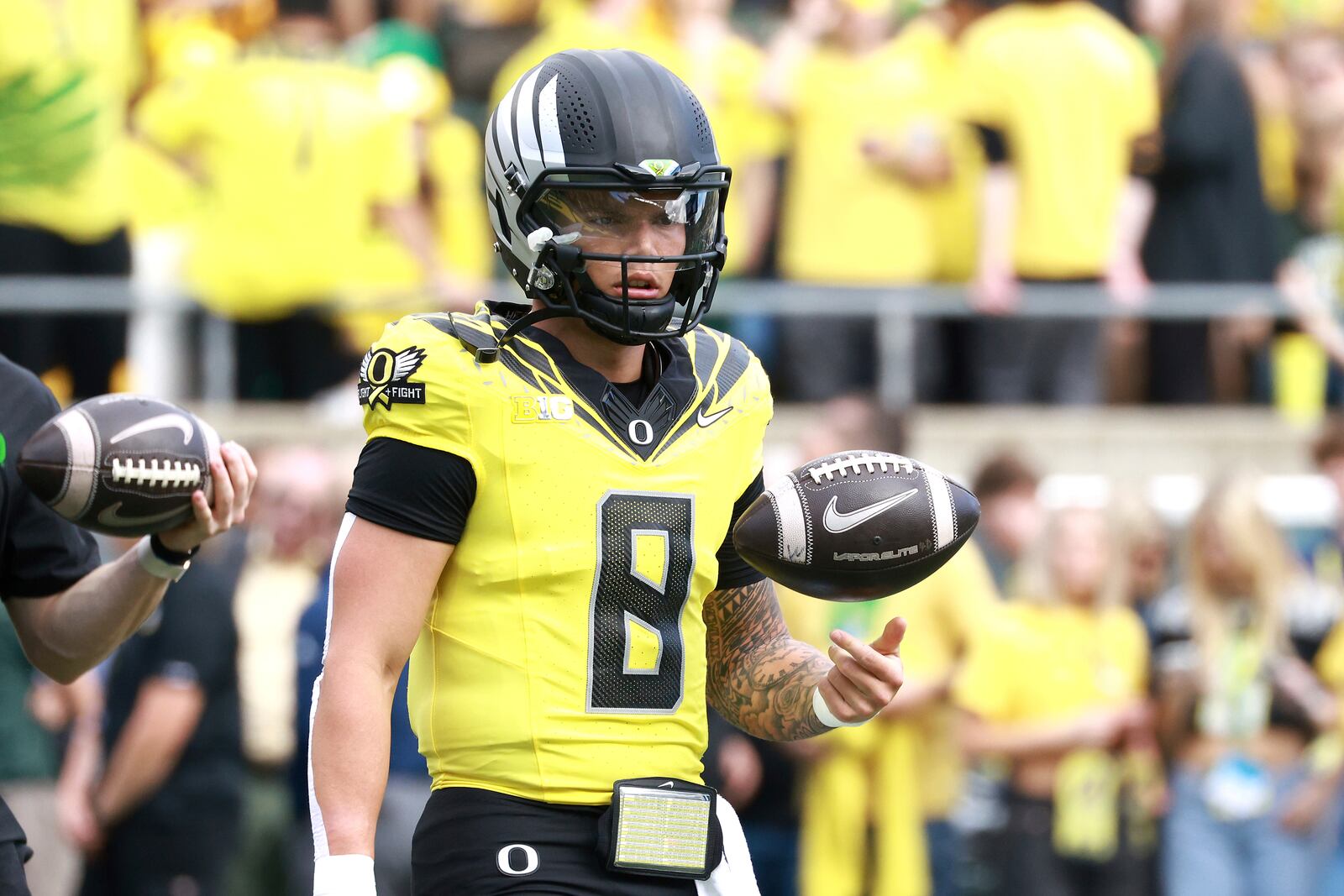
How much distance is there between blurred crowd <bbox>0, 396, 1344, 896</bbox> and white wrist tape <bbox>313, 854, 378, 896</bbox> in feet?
12.5

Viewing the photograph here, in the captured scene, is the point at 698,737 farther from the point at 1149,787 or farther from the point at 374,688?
the point at 1149,787

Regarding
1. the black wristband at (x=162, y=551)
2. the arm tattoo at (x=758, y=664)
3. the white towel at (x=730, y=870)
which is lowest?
the white towel at (x=730, y=870)

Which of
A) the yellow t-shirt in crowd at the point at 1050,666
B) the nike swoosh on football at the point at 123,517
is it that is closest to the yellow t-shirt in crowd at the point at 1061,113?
the yellow t-shirt in crowd at the point at 1050,666

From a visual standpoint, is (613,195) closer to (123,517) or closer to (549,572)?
(549,572)

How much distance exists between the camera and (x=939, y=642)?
726 cm

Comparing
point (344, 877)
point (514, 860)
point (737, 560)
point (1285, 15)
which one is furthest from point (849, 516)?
point (1285, 15)

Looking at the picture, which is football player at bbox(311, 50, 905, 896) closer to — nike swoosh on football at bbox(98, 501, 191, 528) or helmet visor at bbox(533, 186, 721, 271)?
helmet visor at bbox(533, 186, 721, 271)

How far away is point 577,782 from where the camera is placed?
324 cm

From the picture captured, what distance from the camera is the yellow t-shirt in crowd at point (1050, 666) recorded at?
7324 mm

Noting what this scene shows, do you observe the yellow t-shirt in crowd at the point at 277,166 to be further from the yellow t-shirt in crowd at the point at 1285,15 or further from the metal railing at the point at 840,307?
the yellow t-shirt in crowd at the point at 1285,15

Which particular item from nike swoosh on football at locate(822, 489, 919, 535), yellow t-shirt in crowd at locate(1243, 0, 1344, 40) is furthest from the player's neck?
yellow t-shirt in crowd at locate(1243, 0, 1344, 40)

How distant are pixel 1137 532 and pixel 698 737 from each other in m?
4.66

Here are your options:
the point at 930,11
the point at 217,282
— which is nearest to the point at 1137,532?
the point at 930,11

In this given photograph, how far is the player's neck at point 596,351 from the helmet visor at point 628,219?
0.51 ft
